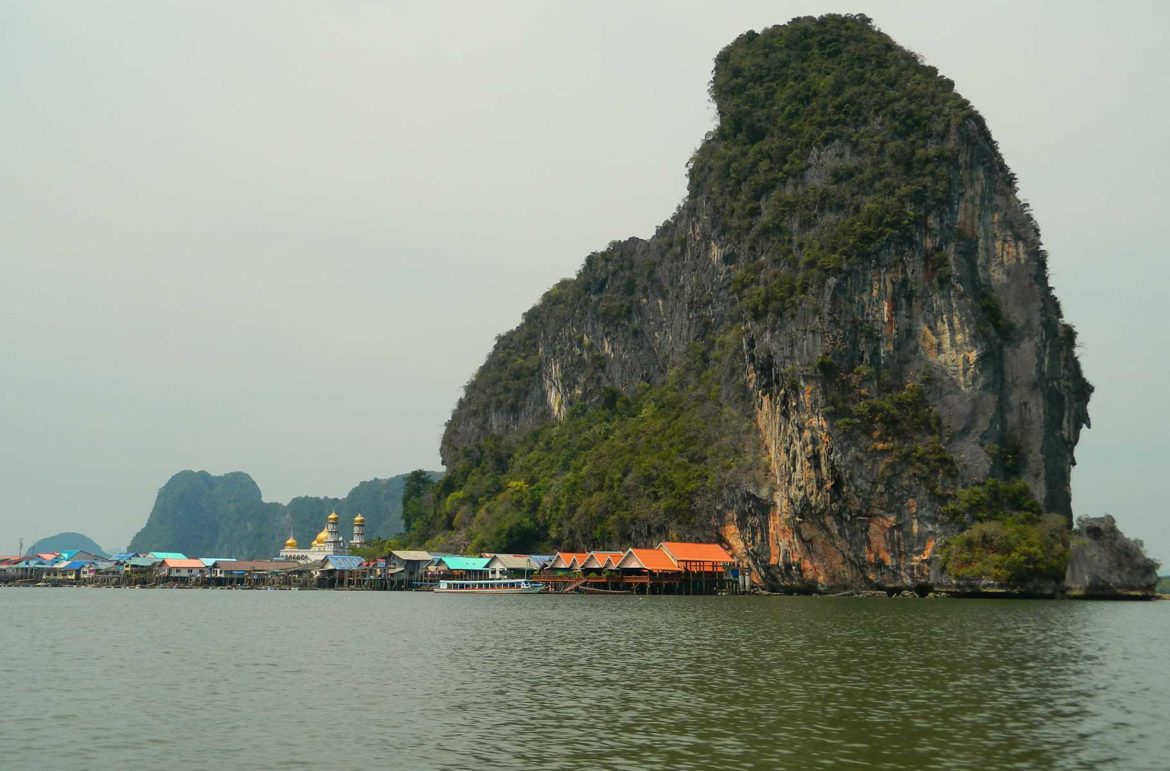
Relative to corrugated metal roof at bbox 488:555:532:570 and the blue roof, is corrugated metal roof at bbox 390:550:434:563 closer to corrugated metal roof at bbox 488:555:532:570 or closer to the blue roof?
the blue roof

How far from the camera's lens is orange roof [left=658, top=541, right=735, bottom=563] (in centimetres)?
8969

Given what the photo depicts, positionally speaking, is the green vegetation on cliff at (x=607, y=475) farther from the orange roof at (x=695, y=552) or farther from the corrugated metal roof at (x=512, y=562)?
the corrugated metal roof at (x=512, y=562)

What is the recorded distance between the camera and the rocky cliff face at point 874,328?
80.2 m

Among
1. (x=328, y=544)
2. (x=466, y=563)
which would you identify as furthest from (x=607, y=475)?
(x=328, y=544)

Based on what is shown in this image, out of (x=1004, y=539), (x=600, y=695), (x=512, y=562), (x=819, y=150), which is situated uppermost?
(x=819, y=150)

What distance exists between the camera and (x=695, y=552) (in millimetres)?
90375

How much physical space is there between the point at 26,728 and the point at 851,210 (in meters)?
82.5

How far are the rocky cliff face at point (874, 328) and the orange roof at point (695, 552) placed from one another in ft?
6.40

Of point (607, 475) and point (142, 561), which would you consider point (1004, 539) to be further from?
point (142, 561)

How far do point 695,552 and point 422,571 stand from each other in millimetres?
40014

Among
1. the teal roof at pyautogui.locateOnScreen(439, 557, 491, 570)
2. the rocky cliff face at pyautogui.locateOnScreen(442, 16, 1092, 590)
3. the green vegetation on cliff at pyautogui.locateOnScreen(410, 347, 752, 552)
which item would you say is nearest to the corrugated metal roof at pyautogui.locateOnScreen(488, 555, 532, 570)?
the teal roof at pyautogui.locateOnScreen(439, 557, 491, 570)

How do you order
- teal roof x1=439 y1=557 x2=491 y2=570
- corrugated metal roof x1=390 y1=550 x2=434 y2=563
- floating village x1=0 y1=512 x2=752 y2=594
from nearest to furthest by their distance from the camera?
floating village x1=0 y1=512 x2=752 y2=594, teal roof x1=439 y1=557 x2=491 y2=570, corrugated metal roof x1=390 y1=550 x2=434 y2=563

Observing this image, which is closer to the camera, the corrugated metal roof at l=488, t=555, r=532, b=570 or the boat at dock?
the boat at dock

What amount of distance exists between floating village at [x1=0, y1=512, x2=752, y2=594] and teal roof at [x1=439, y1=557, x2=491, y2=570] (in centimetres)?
11
